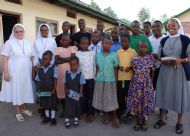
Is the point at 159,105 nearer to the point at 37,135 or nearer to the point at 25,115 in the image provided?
the point at 37,135

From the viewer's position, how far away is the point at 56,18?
10391 millimetres

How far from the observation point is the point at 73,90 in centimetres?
464

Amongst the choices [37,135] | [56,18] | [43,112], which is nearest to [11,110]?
[43,112]

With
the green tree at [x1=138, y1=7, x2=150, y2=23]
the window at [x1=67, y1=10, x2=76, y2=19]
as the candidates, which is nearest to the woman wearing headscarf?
the window at [x1=67, y1=10, x2=76, y2=19]

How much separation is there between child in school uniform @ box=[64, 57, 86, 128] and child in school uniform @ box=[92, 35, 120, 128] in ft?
1.15

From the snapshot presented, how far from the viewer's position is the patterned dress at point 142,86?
171 inches

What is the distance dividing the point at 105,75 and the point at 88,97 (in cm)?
66

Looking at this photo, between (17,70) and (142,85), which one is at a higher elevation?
(17,70)

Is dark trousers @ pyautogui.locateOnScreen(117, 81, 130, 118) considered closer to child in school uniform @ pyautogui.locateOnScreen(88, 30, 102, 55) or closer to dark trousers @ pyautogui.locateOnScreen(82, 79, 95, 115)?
dark trousers @ pyautogui.locateOnScreen(82, 79, 95, 115)

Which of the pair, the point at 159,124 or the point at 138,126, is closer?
the point at 138,126

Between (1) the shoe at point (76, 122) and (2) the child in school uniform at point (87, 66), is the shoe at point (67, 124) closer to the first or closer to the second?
(1) the shoe at point (76, 122)

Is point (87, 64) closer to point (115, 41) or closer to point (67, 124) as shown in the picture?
point (115, 41)

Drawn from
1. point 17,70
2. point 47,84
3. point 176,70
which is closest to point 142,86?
point 176,70

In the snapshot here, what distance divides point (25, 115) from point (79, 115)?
4.44ft
